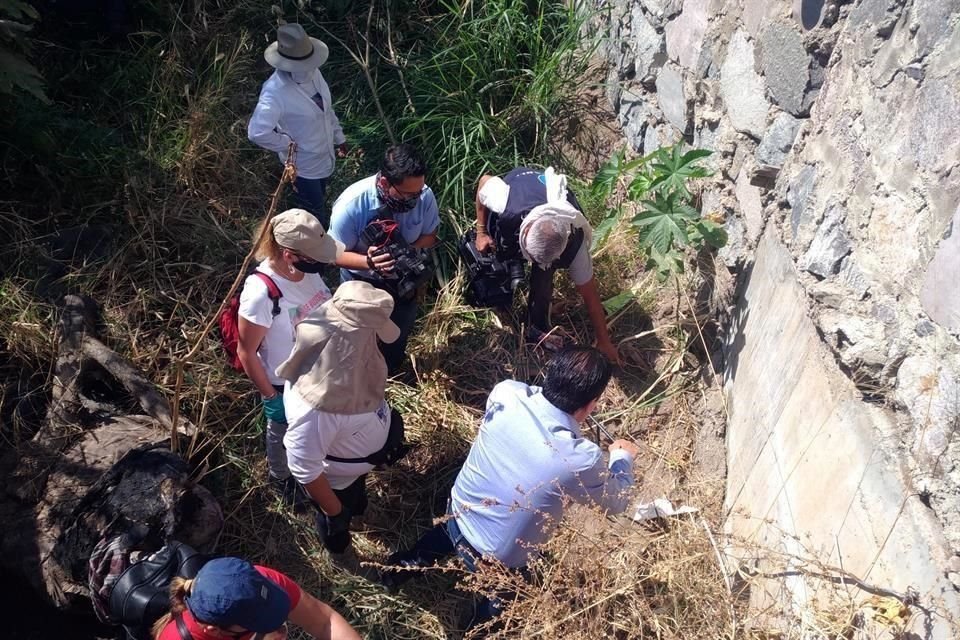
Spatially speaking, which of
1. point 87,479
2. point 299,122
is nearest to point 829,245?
point 299,122

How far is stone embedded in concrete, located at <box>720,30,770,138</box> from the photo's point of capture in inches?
125

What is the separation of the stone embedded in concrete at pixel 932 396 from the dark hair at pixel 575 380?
0.89m

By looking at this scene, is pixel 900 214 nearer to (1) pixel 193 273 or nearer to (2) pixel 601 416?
(2) pixel 601 416

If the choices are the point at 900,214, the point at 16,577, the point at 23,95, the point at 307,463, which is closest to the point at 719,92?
the point at 900,214

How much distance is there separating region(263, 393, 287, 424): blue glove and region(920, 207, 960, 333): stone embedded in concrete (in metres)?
2.36

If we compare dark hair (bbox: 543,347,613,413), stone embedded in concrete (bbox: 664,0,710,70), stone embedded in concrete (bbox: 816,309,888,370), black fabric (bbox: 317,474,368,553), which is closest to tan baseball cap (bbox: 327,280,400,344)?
dark hair (bbox: 543,347,613,413)

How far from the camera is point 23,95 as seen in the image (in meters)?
4.78

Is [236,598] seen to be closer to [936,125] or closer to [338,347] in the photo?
[338,347]

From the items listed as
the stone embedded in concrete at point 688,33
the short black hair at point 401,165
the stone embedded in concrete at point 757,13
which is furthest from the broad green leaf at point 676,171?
the short black hair at point 401,165

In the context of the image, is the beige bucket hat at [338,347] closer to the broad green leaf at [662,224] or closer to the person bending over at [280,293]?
→ the person bending over at [280,293]

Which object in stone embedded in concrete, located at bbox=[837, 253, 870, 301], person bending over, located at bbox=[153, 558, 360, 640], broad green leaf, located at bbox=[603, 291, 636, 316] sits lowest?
person bending over, located at bbox=[153, 558, 360, 640]

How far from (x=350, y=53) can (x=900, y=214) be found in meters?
4.02

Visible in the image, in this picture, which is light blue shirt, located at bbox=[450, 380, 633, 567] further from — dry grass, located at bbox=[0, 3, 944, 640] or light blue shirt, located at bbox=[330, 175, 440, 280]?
light blue shirt, located at bbox=[330, 175, 440, 280]

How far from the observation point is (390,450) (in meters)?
3.10
